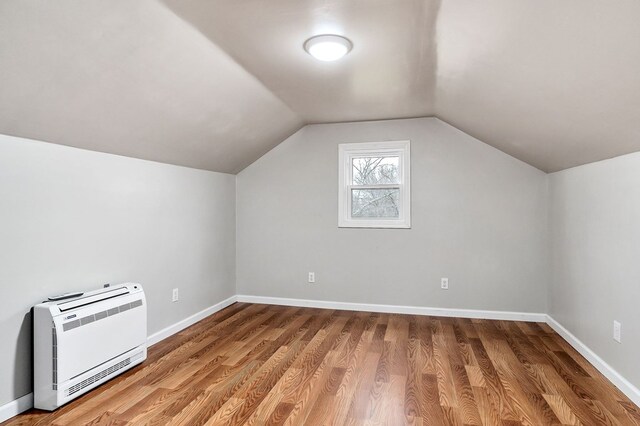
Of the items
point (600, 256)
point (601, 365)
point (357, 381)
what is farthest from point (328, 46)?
point (601, 365)

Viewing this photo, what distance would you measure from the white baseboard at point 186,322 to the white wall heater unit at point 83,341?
497 millimetres

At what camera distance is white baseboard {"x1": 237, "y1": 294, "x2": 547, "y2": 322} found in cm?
421

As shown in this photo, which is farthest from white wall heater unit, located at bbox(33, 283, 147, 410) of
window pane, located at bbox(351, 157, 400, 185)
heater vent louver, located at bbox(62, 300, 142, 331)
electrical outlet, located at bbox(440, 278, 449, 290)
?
electrical outlet, located at bbox(440, 278, 449, 290)

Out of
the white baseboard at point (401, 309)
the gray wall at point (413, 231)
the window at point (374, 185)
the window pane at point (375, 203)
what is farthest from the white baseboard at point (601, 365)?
the window pane at point (375, 203)

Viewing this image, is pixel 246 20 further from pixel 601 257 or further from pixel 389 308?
pixel 389 308

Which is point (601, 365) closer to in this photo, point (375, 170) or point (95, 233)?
point (375, 170)

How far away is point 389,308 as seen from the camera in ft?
14.9

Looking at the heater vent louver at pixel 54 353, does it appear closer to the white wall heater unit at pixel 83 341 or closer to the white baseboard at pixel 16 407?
the white wall heater unit at pixel 83 341

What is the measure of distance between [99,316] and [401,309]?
10.1 ft

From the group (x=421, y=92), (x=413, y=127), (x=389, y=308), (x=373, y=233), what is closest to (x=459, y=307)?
(x=389, y=308)

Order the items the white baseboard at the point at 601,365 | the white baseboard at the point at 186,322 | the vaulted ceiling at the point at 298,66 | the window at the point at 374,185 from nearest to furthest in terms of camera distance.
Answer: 1. the vaulted ceiling at the point at 298,66
2. the white baseboard at the point at 601,365
3. the white baseboard at the point at 186,322
4. the window at the point at 374,185

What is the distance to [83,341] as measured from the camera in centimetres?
247

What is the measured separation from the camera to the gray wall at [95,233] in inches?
89.9

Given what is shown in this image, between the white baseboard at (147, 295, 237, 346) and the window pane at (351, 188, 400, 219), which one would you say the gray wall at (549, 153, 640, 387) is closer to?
the window pane at (351, 188, 400, 219)
